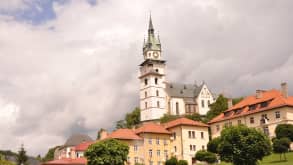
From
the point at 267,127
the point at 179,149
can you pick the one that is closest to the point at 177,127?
the point at 179,149

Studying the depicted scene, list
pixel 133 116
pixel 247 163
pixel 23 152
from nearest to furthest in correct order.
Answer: pixel 247 163, pixel 23 152, pixel 133 116

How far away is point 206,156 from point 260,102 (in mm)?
13780

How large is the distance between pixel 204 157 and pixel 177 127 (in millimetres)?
10036

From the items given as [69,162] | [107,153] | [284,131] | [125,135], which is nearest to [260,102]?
[284,131]

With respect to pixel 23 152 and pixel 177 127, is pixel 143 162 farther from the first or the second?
pixel 23 152

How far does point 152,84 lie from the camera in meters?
→ 140

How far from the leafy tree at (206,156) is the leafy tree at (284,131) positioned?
1084 centimetres

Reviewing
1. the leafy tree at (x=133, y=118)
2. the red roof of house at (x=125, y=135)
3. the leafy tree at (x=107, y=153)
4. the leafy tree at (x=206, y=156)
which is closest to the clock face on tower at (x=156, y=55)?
the leafy tree at (x=133, y=118)

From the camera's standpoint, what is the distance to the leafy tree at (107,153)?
59.0 m

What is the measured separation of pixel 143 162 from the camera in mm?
76250

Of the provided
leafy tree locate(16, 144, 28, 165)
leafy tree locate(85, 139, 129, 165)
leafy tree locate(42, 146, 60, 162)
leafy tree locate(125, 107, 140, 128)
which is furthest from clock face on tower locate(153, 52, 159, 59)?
leafy tree locate(85, 139, 129, 165)

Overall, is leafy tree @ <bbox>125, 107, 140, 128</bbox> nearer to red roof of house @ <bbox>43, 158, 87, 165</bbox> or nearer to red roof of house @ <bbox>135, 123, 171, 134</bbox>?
red roof of house @ <bbox>135, 123, 171, 134</bbox>

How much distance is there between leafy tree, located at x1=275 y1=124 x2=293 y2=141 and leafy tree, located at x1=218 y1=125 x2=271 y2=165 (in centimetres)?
1410

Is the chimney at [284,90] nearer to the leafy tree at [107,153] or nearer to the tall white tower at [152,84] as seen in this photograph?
the leafy tree at [107,153]
